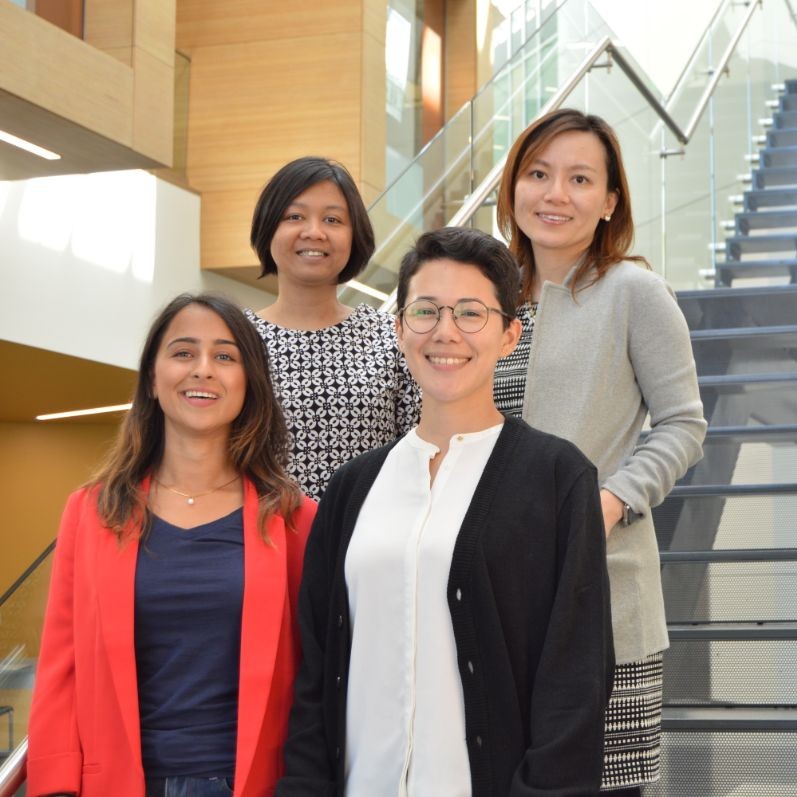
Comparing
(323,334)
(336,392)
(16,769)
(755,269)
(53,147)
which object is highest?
(53,147)

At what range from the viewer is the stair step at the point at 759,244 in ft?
22.8

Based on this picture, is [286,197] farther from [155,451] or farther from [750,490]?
[750,490]

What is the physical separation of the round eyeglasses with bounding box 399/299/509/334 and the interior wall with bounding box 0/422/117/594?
11.4 m

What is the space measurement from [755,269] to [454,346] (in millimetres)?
5059

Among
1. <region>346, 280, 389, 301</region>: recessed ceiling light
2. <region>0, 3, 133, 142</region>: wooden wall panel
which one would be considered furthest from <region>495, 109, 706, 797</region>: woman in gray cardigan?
<region>0, 3, 133, 142</region>: wooden wall panel

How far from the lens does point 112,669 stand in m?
2.11

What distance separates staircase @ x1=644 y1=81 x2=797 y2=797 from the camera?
11.2 ft

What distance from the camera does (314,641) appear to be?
2051 millimetres

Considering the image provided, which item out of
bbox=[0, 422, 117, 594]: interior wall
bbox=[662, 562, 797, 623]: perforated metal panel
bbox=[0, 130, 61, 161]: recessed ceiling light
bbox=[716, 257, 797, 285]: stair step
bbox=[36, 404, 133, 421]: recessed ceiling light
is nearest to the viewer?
bbox=[662, 562, 797, 623]: perforated metal panel

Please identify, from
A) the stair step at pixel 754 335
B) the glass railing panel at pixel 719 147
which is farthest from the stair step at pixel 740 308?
the glass railing panel at pixel 719 147

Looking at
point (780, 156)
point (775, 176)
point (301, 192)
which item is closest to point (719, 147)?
point (775, 176)

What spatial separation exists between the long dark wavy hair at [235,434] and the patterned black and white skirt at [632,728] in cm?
63

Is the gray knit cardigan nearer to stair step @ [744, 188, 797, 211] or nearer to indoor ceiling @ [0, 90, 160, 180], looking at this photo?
indoor ceiling @ [0, 90, 160, 180]

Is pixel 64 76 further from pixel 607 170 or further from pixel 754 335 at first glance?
pixel 607 170
